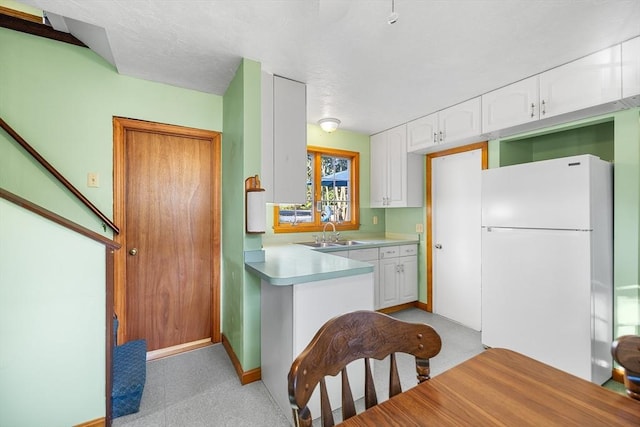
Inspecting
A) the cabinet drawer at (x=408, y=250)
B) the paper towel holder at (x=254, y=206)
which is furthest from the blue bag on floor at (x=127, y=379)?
the cabinet drawer at (x=408, y=250)

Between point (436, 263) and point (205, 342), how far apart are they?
2.80 m

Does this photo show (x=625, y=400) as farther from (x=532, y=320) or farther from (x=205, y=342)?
(x=205, y=342)

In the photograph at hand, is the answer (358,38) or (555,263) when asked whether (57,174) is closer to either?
(358,38)

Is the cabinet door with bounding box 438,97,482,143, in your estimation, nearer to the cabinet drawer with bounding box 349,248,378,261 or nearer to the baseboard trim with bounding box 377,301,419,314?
the cabinet drawer with bounding box 349,248,378,261

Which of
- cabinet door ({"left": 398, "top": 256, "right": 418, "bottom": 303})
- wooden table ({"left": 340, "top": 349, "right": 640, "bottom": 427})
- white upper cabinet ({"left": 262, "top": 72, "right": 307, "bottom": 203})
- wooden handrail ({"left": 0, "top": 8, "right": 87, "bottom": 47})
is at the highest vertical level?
wooden handrail ({"left": 0, "top": 8, "right": 87, "bottom": 47})

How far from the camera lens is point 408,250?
3609 millimetres

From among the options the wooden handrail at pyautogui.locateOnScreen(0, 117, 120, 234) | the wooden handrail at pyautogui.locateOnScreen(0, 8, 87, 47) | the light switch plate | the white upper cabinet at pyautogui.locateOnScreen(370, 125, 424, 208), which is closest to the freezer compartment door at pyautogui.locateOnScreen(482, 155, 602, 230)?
the white upper cabinet at pyautogui.locateOnScreen(370, 125, 424, 208)

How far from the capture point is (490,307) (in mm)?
2498

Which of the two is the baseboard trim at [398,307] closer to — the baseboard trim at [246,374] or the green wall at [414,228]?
the green wall at [414,228]

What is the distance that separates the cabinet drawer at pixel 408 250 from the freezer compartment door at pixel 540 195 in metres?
1.14

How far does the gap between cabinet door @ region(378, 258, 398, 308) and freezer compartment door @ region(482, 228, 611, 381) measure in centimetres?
107

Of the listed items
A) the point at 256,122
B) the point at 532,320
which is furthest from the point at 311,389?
the point at 532,320

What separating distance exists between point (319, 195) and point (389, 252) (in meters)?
1.17

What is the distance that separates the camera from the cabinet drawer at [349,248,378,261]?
3158 mm
